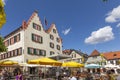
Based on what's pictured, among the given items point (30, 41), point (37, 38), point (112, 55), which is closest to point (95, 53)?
point (112, 55)

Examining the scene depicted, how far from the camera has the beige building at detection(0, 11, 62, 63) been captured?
44.2 metres

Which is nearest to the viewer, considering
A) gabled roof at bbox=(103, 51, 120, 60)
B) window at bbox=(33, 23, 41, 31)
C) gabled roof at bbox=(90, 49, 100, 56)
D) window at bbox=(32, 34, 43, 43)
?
window at bbox=(32, 34, 43, 43)

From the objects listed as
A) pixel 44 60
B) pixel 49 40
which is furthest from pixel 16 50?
pixel 44 60

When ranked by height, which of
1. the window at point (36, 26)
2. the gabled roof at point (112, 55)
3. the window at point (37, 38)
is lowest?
the gabled roof at point (112, 55)

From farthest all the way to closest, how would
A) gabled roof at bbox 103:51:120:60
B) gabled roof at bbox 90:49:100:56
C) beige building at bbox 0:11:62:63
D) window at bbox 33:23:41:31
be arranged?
gabled roof at bbox 103:51:120:60 → gabled roof at bbox 90:49:100:56 → window at bbox 33:23:41:31 → beige building at bbox 0:11:62:63

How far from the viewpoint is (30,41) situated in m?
45.3

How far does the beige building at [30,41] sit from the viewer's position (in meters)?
44.2

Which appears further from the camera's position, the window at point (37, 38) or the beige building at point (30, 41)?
the window at point (37, 38)

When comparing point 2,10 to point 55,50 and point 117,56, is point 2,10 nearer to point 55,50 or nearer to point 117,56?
point 55,50

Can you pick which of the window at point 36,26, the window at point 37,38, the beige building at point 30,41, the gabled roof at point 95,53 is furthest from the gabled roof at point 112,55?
the window at point 36,26

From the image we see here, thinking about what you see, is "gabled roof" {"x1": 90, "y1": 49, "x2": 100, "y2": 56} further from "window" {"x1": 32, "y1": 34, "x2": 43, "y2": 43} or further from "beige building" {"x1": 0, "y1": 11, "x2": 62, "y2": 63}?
"window" {"x1": 32, "y1": 34, "x2": 43, "y2": 43}

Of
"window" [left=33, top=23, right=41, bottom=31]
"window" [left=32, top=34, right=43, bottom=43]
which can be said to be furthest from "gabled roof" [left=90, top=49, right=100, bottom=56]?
"window" [left=33, top=23, right=41, bottom=31]

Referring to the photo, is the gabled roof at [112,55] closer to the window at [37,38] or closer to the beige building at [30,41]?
the beige building at [30,41]

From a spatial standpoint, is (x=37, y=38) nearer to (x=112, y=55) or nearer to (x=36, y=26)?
(x=36, y=26)
